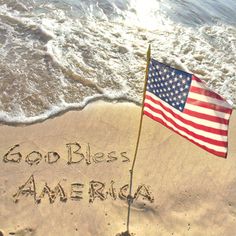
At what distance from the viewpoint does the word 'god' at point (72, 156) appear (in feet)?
23.8

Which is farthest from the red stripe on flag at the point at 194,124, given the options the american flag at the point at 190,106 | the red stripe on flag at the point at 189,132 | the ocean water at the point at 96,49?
the ocean water at the point at 96,49

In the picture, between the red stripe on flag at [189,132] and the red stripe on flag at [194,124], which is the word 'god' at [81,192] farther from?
the red stripe on flag at [194,124]

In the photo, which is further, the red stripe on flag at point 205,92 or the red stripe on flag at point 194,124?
the red stripe on flag at point 194,124

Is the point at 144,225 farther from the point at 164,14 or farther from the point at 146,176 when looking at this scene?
the point at 164,14

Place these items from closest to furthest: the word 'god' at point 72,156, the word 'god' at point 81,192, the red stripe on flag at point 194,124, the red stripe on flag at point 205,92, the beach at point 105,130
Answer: the red stripe on flag at point 205,92, the red stripe on flag at point 194,124, the beach at point 105,130, the word 'god' at point 81,192, the word 'god' at point 72,156

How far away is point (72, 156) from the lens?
7.42m

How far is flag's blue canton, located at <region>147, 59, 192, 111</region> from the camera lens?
211 inches

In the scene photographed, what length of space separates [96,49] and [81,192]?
190 inches

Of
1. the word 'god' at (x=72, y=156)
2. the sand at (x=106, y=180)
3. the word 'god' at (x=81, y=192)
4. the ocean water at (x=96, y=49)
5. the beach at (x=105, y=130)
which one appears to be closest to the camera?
the beach at (x=105, y=130)

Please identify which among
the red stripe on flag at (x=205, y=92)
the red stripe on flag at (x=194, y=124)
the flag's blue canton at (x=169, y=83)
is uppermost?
the red stripe on flag at (x=205, y=92)

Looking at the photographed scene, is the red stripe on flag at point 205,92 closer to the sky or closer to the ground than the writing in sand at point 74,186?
closer to the sky

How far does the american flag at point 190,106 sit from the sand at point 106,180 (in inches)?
67.9

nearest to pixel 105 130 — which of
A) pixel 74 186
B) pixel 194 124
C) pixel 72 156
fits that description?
pixel 72 156

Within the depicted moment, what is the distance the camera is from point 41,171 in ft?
23.2
